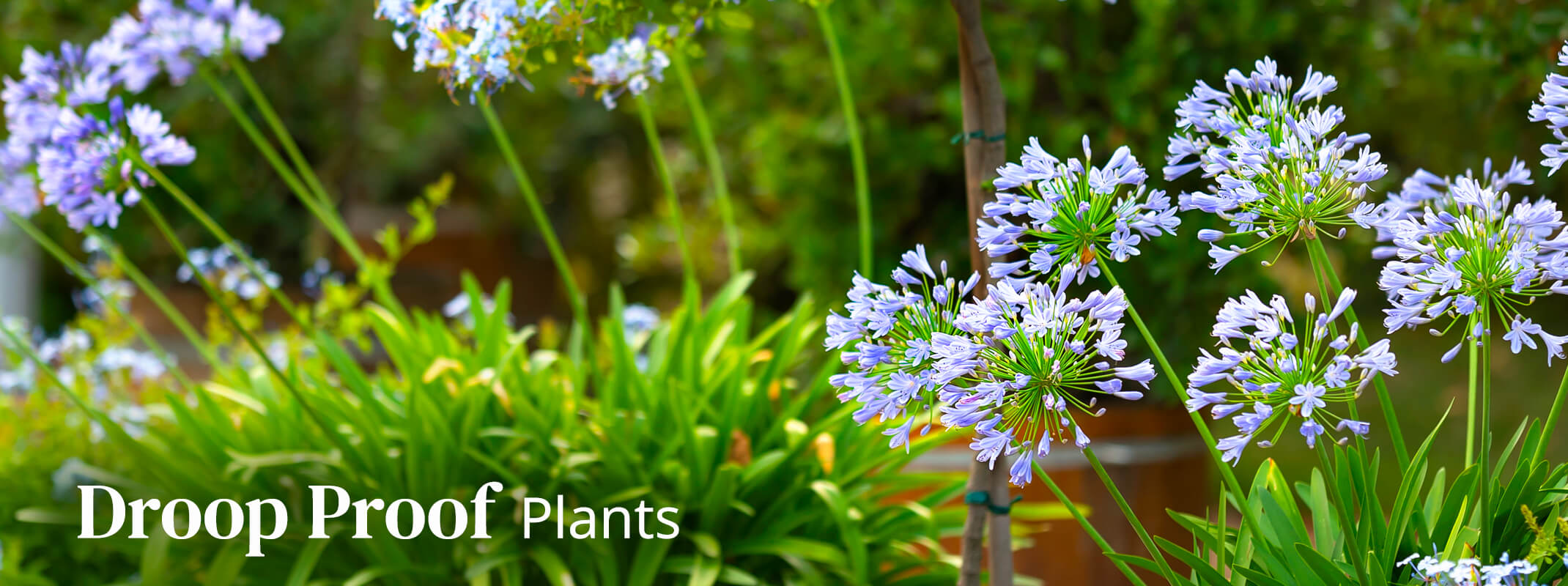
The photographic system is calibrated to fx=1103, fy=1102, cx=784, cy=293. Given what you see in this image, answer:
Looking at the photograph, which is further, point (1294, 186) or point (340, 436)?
point (340, 436)

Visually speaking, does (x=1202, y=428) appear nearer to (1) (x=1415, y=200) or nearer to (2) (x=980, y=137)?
(2) (x=980, y=137)

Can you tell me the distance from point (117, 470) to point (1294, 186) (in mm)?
2254

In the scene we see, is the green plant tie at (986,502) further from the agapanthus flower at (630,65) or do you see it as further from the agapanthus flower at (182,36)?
the agapanthus flower at (182,36)

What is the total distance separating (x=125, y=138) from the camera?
1.74 m

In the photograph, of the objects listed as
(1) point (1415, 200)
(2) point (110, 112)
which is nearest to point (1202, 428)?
(1) point (1415, 200)

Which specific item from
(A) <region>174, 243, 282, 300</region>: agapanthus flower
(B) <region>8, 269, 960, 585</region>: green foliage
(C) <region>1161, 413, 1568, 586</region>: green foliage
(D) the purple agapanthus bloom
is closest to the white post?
(A) <region>174, 243, 282, 300</region>: agapanthus flower

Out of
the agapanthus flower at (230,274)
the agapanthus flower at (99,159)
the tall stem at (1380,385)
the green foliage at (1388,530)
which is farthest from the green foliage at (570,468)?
the tall stem at (1380,385)

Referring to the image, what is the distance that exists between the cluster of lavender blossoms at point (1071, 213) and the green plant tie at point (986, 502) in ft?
1.59

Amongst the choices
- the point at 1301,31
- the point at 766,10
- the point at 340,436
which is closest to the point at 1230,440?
the point at 340,436

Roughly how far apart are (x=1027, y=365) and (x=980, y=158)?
0.52 metres

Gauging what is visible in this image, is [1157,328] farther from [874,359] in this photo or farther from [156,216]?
[156,216]

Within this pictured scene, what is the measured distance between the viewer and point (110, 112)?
1.81 m

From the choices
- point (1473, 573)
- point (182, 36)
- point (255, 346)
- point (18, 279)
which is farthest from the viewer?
point (18, 279)

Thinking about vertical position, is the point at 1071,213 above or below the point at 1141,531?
above
